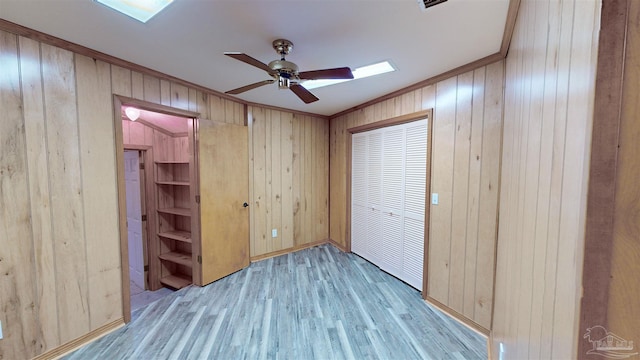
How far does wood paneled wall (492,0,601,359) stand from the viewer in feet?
1.40

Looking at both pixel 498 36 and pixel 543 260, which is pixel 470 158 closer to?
pixel 498 36

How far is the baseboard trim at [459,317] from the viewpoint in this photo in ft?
6.41

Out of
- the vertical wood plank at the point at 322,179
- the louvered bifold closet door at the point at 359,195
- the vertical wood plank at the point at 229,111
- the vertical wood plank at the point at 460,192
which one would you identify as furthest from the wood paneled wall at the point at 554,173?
the vertical wood plank at the point at 322,179

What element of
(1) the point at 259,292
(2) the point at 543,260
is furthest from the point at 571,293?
(1) the point at 259,292

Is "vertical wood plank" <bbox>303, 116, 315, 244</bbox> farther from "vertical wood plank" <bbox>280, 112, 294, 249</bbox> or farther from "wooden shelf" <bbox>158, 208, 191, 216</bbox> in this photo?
"wooden shelf" <bbox>158, 208, 191, 216</bbox>

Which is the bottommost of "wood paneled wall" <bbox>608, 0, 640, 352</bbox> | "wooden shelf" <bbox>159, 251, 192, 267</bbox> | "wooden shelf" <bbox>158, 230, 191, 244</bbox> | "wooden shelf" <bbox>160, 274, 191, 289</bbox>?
"wooden shelf" <bbox>160, 274, 191, 289</bbox>

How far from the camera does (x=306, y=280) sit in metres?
2.88

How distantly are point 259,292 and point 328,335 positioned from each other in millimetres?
1009

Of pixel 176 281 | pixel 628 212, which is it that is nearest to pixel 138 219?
pixel 176 281

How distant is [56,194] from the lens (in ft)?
5.59

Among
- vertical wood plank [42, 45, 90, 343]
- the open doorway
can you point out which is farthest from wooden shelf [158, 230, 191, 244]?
vertical wood plank [42, 45, 90, 343]

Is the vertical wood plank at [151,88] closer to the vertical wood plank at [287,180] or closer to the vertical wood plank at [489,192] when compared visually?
the vertical wood plank at [287,180]

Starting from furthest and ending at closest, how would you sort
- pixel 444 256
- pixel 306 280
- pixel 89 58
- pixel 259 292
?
pixel 306 280 < pixel 259 292 < pixel 444 256 < pixel 89 58

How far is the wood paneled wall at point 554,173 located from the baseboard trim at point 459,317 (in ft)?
3.97
